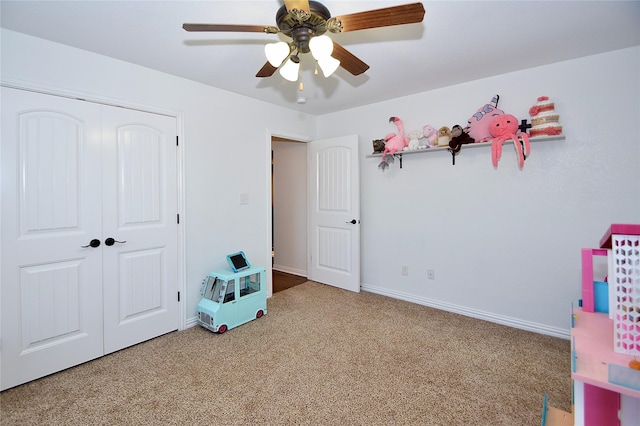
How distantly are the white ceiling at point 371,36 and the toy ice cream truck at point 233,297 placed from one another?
1882 millimetres

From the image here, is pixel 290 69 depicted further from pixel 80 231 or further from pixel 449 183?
pixel 449 183

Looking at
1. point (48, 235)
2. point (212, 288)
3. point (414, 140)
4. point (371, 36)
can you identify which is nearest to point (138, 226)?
point (48, 235)

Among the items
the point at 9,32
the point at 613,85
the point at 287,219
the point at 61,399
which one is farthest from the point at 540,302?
the point at 9,32

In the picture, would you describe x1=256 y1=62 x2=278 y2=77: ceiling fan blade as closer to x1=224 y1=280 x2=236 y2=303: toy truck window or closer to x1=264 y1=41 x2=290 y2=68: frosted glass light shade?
x1=264 y1=41 x2=290 y2=68: frosted glass light shade

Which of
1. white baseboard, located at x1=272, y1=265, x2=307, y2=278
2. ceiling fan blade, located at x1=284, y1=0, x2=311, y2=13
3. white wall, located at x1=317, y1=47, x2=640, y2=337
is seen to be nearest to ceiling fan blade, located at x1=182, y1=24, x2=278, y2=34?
ceiling fan blade, located at x1=284, y1=0, x2=311, y2=13

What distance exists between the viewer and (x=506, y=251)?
2945mm

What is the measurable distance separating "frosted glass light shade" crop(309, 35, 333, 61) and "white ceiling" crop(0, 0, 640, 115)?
459mm

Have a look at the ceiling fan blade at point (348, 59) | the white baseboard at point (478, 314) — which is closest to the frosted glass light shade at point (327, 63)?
the ceiling fan blade at point (348, 59)

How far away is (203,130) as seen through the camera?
3057 mm

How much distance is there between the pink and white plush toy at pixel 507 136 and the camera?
2.73 meters

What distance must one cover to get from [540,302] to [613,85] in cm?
190

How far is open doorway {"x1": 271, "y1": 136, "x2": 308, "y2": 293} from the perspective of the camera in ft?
15.4

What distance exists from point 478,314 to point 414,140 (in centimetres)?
196

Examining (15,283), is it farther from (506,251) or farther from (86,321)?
(506,251)
